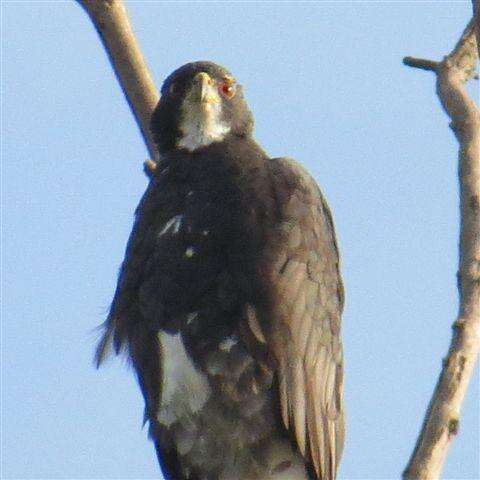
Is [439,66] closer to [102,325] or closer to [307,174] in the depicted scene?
[307,174]

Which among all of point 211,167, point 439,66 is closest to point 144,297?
point 211,167

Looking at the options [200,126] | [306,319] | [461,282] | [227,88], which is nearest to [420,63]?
[461,282]

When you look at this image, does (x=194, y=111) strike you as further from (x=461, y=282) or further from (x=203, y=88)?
(x=461, y=282)

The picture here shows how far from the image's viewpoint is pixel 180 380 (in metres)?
4.74

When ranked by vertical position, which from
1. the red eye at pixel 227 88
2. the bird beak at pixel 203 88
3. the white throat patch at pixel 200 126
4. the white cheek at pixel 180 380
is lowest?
the white cheek at pixel 180 380

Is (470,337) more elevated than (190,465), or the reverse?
(470,337)

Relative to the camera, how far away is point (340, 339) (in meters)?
5.08

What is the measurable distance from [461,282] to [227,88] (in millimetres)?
2322

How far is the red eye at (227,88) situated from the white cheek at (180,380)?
4.92ft

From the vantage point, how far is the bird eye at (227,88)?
5691mm

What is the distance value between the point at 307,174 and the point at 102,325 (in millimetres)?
1166

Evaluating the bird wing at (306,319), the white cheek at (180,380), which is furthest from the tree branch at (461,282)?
the white cheek at (180,380)

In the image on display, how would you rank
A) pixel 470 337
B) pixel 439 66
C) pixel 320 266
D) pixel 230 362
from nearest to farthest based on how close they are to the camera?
1. pixel 470 337
2. pixel 439 66
3. pixel 230 362
4. pixel 320 266

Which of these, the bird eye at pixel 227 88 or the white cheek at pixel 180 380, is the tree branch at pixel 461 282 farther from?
the bird eye at pixel 227 88
